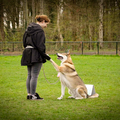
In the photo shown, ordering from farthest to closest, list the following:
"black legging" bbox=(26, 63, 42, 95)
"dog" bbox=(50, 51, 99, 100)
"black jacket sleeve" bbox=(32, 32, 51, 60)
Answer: "dog" bbox=(50, 51, 99, 100) → "black legging" bbox=(26, 63, 42, 95) → "black jacket sleeve" bbox=(32, 32, 51, 60)

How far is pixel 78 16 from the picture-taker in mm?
31078

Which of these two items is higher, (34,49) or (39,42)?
(39,42)

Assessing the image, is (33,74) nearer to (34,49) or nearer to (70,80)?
(34,49)

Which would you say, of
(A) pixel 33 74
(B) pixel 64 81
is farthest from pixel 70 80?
(A) pixel 33 74

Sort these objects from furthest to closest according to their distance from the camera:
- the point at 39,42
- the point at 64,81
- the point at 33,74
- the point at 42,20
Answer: the point at 64,81 → the point at 42,20 → the point at 33,74 → the point at 39,42

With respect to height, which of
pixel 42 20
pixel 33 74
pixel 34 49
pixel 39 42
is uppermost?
pixel 42 20

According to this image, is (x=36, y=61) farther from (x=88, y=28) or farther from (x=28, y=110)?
(x=88, y=28)

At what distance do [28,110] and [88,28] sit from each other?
2808cm

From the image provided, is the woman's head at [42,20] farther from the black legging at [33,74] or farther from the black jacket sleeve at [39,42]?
the black legging at [33,74]

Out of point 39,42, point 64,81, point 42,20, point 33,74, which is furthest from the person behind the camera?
point 64,81

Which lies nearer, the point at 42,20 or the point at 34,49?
the point at 34,49

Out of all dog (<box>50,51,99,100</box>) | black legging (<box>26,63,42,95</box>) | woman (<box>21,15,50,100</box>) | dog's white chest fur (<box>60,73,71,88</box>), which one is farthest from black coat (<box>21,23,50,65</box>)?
dog's white chest fur (<box>60,73,71,88</box>)

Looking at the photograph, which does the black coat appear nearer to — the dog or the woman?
the woman

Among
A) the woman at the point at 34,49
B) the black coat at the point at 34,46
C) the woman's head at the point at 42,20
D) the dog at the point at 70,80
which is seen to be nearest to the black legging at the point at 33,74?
the woman at the point at 34,49
